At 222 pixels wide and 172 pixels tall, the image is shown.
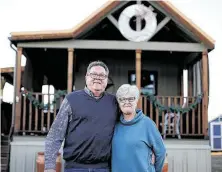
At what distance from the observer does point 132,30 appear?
1002cm

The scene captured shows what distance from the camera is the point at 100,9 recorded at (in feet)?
32.3

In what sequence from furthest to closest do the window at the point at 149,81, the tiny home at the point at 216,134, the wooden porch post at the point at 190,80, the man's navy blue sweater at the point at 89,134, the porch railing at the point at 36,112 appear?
1. the tiny home at the point at 216,134
2. the window at the point at 149,81
3. the wooden porch post at the point at 190,80
4. the porch railing at the point at 36,112
5. the man's navy blue sweater at the point at 89,134

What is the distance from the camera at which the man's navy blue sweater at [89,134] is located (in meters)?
3.16

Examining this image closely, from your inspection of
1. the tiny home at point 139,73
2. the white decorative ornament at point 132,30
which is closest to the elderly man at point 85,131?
the tiny home at point 139,73

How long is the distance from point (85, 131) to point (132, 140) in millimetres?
397

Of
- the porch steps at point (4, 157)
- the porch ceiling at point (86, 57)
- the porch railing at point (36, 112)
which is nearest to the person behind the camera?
the porch railing at point (36, 112)

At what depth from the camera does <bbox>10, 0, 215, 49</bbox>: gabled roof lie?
32.0 ft

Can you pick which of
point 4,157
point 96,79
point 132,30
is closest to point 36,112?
point 4,157

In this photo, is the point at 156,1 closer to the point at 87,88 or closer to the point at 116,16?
the point at 116,16

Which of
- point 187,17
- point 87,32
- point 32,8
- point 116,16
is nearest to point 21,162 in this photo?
point 87,32

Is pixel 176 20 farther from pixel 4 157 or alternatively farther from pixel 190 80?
pixel 4 157

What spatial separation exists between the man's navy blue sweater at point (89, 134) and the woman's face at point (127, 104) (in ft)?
0.31

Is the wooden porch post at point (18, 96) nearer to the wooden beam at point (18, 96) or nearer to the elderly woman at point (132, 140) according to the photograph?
the wooden beam at point (18, 96)

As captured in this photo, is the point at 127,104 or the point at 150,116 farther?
the point at 150,116
